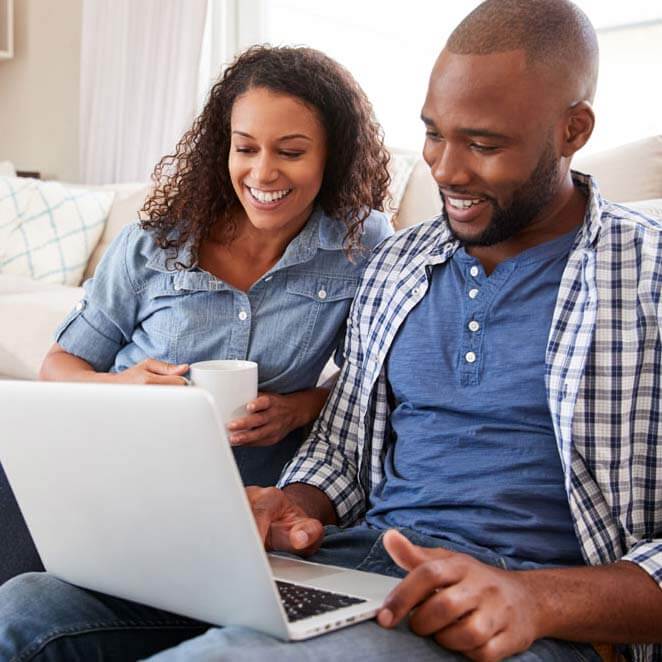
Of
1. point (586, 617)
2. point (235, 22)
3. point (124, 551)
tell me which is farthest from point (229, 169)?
point (235, 22)

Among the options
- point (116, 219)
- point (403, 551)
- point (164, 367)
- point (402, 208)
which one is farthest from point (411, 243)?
point (116, 219)

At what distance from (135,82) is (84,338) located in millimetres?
2713

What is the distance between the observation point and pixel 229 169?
158 centimetres

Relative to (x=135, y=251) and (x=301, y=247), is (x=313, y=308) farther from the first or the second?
(x=135, y=251)

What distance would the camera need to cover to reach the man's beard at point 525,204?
4.14 ft

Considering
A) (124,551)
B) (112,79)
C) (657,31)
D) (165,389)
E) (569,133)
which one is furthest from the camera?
(112,79)

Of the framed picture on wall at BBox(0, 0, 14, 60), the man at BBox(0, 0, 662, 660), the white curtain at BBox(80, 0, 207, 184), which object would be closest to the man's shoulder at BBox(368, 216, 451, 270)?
the man at BBox(0, 0, 662, 660)

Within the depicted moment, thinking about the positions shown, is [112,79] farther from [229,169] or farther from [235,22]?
[229,169]

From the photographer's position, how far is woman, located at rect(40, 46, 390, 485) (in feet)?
4.93

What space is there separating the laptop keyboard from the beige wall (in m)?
3.83

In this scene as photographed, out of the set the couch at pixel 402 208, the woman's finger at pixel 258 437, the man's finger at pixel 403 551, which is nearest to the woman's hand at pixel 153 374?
the woman's finger at pixel 258 437

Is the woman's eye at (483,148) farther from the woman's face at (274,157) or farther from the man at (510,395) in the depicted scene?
the woman's face at (274,157)

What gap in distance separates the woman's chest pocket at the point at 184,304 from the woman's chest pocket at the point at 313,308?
0.38 feet

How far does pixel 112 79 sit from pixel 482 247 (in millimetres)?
3197
